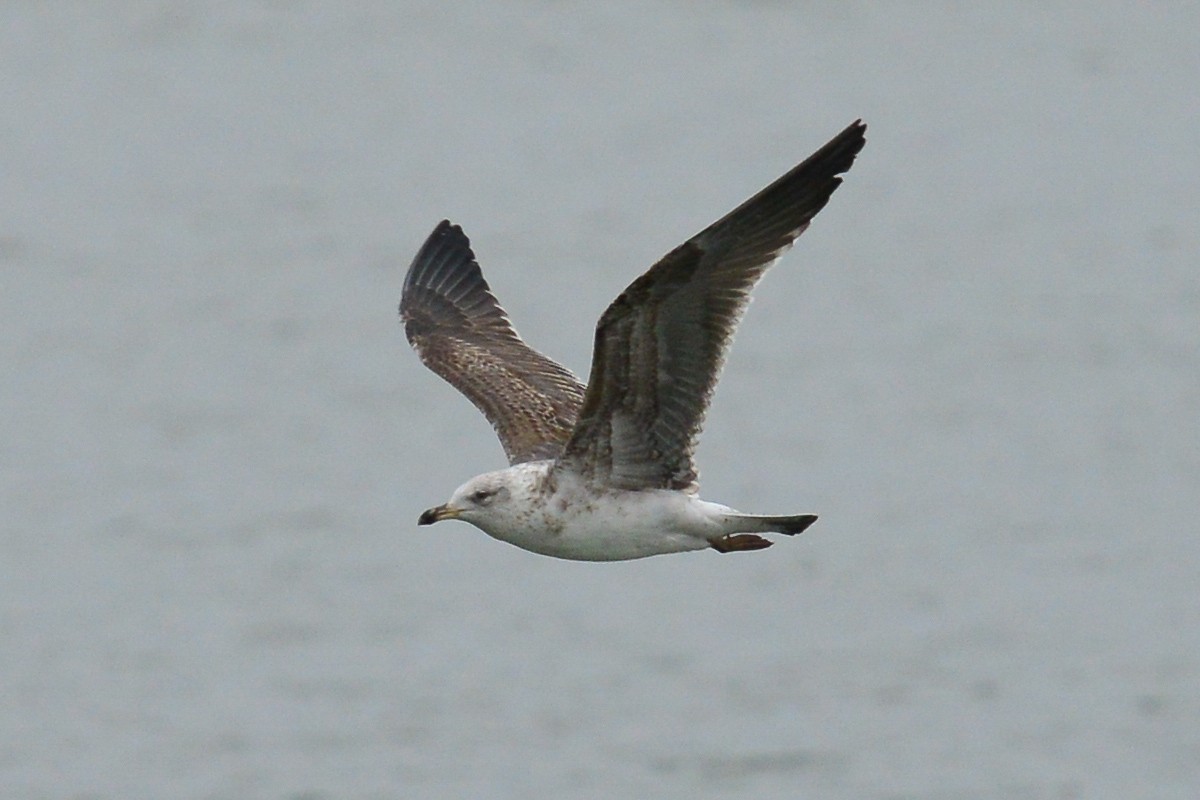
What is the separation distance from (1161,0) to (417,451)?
17.1 meters

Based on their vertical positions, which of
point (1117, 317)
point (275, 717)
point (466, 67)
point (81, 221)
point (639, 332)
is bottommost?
point (639, 332)

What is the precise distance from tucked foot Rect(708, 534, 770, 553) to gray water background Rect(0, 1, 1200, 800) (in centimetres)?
1152

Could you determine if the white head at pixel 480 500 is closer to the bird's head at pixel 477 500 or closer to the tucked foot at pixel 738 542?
the bird's head at pixel 477 500

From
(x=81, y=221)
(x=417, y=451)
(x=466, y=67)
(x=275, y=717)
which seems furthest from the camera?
(x=466, y=67)

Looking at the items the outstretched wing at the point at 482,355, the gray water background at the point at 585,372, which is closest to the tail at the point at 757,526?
the outstretched wing at the point at 482,355

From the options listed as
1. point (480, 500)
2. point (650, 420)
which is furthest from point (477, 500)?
point (650, 420)

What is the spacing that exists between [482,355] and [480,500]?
278 cm

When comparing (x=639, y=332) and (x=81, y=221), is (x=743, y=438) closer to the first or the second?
(x=81, y=221)

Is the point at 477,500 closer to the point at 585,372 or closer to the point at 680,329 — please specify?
the point at 680,329

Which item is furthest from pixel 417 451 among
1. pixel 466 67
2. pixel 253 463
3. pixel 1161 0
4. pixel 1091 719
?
pixel 1161 0

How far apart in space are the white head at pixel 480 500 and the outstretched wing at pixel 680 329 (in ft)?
1.14

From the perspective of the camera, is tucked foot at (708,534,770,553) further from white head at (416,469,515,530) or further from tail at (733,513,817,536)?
white head at (416,469,515,530)

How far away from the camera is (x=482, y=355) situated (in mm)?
14000

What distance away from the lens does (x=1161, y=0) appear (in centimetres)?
3947
